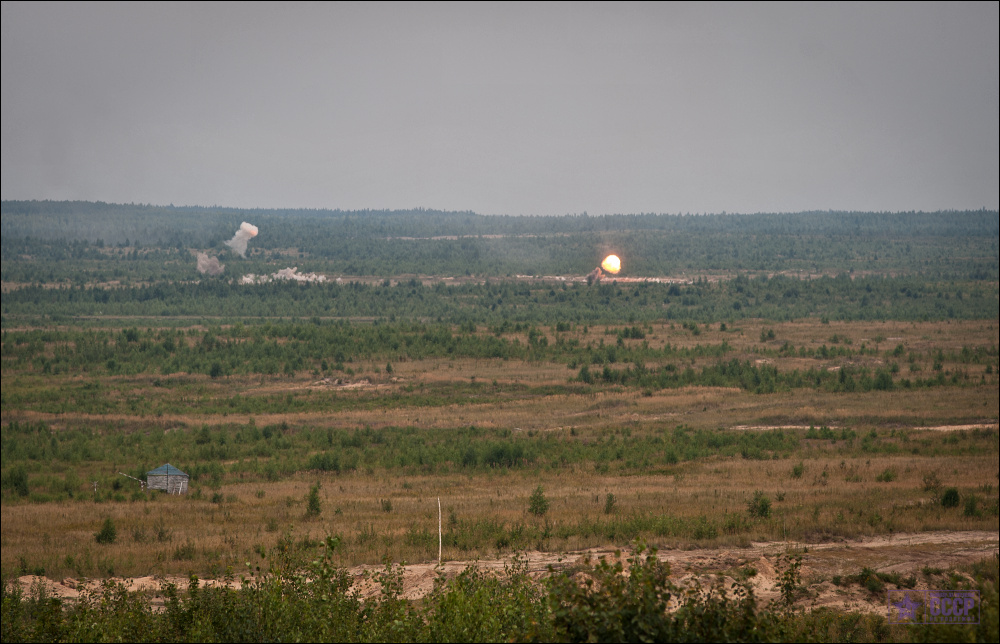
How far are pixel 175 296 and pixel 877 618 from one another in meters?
94.7

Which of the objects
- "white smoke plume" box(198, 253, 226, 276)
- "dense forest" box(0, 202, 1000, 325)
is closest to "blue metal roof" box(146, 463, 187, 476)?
"dense forest" box(0, 202, 1000, 325)

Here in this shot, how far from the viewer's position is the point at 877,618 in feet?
44.2

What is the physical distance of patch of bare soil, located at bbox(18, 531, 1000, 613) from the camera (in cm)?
1541

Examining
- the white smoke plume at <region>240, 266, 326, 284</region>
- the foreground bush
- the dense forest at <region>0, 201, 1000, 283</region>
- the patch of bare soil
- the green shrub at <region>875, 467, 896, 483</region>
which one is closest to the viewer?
the foreground bush

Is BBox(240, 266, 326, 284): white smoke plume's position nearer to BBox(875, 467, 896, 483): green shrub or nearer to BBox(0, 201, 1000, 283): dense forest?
BBox(0, 201, 1000, 283): dense forest

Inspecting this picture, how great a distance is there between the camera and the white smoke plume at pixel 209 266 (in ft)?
377

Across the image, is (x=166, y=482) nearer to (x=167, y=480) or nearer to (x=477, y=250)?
(x=167, y=480)

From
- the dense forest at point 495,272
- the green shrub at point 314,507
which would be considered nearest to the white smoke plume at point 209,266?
the dense forest at point 495,272

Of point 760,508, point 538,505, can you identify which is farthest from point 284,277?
point 760,508

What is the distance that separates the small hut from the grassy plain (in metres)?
0.57

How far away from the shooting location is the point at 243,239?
433 feet

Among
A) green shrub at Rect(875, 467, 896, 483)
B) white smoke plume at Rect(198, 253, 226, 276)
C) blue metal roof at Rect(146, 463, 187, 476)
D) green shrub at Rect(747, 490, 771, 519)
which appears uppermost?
white smoke plume at Rect(198, 253, 226, 276)

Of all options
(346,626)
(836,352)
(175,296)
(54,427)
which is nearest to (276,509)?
(346,626)

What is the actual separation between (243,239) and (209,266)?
51.5ft
